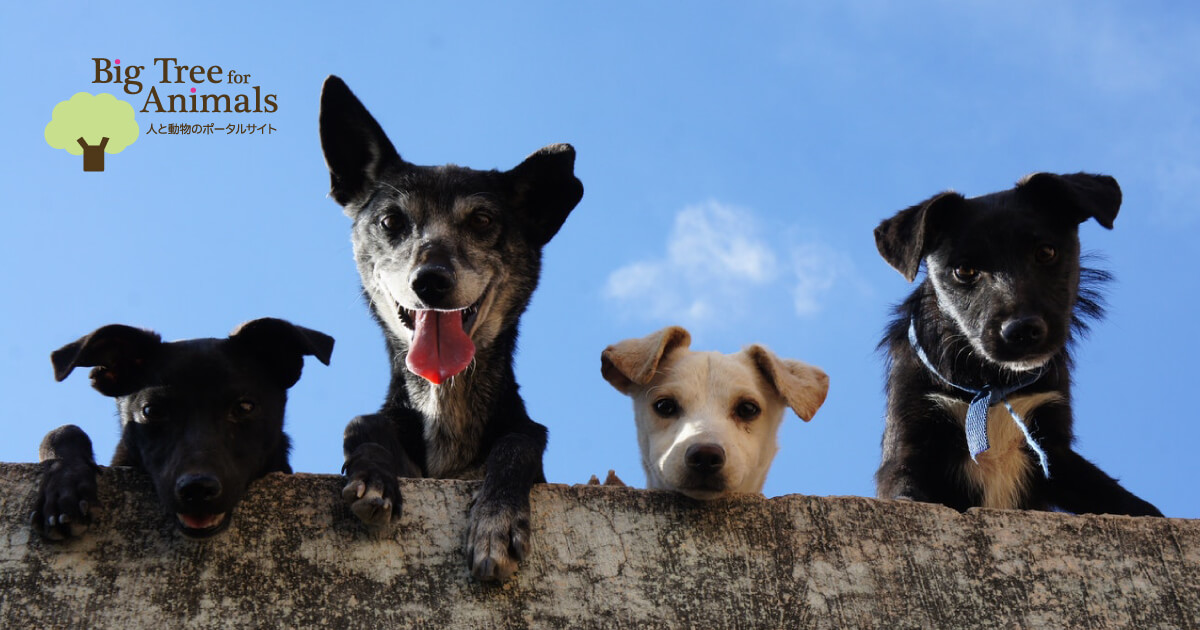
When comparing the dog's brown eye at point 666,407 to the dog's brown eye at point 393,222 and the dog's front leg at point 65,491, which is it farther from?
the dog's front leg at point 65,491

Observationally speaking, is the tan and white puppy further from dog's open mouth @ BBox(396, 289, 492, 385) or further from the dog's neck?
dog's open mouth @ BBox(396, 289, 492, 385)

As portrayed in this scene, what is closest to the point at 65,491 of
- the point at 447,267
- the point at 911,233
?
the point at 447,267

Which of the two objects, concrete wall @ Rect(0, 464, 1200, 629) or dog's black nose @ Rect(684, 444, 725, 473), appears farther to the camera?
dog's black nose @ Rect(684, 444, 725, 473)

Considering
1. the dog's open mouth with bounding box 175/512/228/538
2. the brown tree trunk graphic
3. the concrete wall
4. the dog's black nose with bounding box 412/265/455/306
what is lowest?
the concrete wall

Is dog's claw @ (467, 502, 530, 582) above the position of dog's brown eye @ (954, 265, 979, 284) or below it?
below

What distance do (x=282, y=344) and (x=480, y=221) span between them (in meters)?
1.46

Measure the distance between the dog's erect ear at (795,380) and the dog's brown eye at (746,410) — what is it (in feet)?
0.55

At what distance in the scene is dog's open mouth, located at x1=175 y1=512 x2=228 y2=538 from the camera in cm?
416

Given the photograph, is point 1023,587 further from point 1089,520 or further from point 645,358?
point 645,358

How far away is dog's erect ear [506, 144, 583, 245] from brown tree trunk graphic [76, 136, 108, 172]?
354 cm

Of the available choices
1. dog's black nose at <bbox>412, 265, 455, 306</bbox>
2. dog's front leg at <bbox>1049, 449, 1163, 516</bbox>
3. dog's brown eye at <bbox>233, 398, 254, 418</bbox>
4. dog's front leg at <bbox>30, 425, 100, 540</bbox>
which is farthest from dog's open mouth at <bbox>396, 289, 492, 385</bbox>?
dog's front leg at <bbox>1049, 449, 1163, 516</bbox>

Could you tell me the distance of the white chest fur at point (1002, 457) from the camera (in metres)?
5.65

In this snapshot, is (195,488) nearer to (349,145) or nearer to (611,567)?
(611,567)

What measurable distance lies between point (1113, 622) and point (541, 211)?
3443 millimetres
